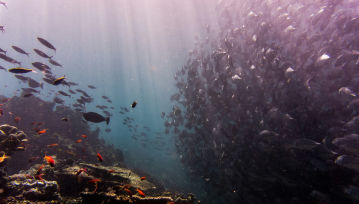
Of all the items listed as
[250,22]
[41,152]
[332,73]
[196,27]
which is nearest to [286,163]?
[332,73]

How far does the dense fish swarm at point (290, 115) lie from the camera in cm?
696

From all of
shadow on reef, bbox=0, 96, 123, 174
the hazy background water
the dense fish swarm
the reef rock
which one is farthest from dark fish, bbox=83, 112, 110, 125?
the hazy background water

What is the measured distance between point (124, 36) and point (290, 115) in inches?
1729

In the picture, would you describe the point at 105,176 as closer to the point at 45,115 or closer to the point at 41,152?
the point at 41,152

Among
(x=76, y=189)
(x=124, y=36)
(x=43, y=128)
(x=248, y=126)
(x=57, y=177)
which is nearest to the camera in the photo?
(x=76, y=189)

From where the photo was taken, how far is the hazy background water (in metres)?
31.2

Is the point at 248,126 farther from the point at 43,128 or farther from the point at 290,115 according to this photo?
the point at 43,128

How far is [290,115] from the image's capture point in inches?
337

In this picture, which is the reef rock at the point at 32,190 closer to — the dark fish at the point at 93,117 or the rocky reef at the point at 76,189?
the rocky reef at the point at 76,189

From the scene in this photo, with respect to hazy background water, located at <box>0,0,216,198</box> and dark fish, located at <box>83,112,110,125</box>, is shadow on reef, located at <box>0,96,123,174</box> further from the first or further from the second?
hazy background water, located at <box>0,0,216,198</box>

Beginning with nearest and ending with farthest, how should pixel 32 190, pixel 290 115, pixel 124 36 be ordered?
1. pixel 32 190
2. pixel 290 115
3. pixel 124 36

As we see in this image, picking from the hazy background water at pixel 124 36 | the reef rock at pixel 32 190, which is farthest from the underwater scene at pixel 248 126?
the hazy background water at pixel 124 36

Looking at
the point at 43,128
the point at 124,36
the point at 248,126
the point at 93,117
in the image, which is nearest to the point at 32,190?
the point at 93,117

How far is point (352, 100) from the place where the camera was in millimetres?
7320
